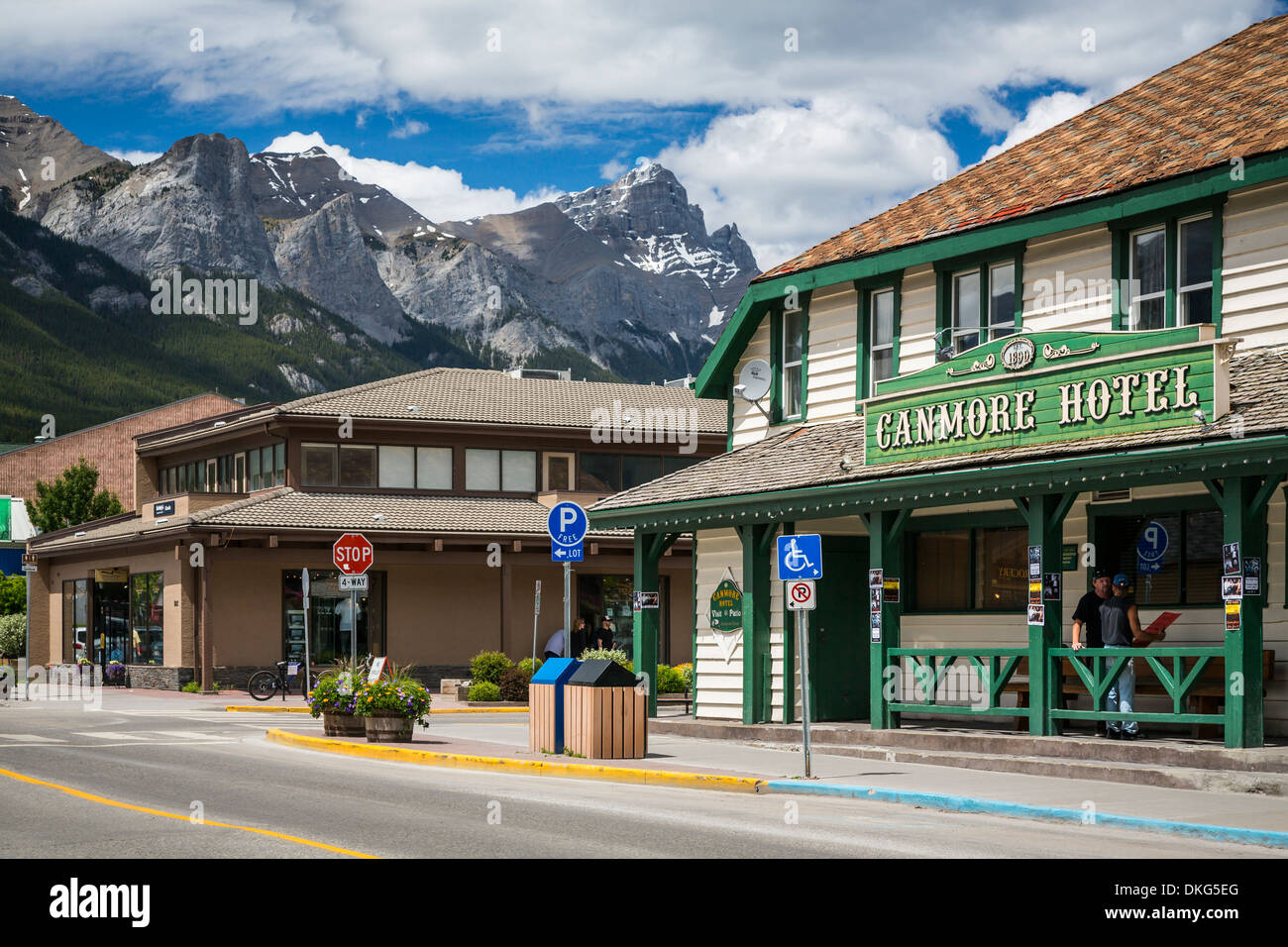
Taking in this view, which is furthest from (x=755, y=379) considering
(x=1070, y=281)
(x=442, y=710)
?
(x=442, y=710)

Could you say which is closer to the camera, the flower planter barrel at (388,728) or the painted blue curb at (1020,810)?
the painted blue curb at (1020,810)

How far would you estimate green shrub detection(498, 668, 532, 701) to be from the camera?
3491 centimetres

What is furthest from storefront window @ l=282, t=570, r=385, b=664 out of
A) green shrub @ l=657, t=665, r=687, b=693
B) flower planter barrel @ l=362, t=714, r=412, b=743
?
flower planter barrel @ l=362, t=714, r=412, b=743

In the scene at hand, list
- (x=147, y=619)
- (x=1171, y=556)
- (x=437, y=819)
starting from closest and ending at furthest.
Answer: (x=437, y=819) < (x=1171, y=556) < (x=147, y=619)

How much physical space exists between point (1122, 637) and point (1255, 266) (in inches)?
174

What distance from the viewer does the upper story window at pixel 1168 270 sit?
18359 millimetres

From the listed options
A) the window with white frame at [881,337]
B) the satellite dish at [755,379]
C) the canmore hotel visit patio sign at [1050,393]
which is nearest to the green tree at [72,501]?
the satellite dish at [755,379]

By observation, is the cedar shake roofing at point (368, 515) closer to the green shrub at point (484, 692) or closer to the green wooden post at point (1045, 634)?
the green shrub at point (484, 692)

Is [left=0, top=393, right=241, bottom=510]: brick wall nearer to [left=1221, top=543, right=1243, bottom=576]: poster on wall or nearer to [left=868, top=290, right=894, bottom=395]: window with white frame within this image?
[left=868, top=290, right=894, bottom=395]: window with white frame

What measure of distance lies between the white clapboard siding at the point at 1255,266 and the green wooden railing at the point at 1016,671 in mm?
3751

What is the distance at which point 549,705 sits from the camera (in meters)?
19.9

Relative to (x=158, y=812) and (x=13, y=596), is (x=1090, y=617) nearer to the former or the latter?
(x=158, y=812)
